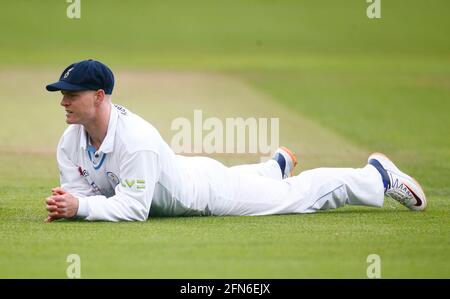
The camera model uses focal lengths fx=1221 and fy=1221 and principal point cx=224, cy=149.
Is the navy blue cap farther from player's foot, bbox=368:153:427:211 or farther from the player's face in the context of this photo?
player's foot, bbox=368:153:427:211

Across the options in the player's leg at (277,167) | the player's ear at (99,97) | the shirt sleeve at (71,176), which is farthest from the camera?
the player's leg at (277,167)

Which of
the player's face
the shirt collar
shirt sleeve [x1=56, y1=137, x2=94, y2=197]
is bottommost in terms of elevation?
shirt sleeve [x1=56, y1=137, x2=94, y2=197]

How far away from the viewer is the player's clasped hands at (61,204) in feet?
29.3

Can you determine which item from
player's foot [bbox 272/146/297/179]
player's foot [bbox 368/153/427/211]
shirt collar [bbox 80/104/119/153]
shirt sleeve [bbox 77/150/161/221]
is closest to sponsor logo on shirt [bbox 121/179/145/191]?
shirt sleeve [bbox 77/150/161/221]

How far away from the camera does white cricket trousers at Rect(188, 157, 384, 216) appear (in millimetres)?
9656

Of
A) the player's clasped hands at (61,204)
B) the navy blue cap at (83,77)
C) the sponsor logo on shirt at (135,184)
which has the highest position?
the navy blue cap at (83,77)

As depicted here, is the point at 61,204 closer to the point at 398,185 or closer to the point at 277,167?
the point at 277,167

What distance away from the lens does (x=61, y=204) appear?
29.4ft

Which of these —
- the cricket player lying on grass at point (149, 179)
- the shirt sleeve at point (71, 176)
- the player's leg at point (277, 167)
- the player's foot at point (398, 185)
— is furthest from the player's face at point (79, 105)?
the player's foot at point (398, 185)

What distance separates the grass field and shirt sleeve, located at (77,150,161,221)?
0.12 metres

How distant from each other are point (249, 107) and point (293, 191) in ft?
33.0

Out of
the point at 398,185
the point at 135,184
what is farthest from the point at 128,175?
the point at 398,185

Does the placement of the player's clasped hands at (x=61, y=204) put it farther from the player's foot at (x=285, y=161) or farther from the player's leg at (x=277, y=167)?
the player's foot at (x=285, y=161)
